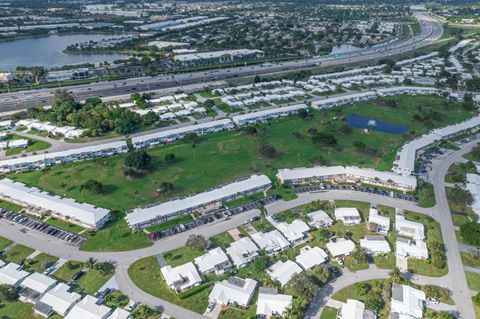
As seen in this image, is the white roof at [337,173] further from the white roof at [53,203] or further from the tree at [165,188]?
the white roof at [53,203]

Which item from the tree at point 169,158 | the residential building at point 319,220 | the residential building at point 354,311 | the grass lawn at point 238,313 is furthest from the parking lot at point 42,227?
the residential building at point 354,311

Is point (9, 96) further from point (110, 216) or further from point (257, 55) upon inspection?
point (257, 55)

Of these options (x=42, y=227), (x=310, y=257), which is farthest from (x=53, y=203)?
(x=310, y=257)

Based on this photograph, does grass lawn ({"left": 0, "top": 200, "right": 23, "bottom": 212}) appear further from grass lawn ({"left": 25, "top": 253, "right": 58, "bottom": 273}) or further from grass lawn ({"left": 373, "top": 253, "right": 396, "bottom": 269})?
grass lawn ({"left": 373, "top": 253, "right": 396, "bottom": 269})

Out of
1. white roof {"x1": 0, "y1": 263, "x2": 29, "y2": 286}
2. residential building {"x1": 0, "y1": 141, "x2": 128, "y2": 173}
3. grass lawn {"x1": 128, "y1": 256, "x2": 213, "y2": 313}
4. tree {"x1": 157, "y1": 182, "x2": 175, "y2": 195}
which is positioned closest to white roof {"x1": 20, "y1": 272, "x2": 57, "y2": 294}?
white roof {"x1": 0, "y1": 263, "x2": 29, "y2": 286}

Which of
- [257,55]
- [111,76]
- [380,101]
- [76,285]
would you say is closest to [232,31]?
[257,55]
